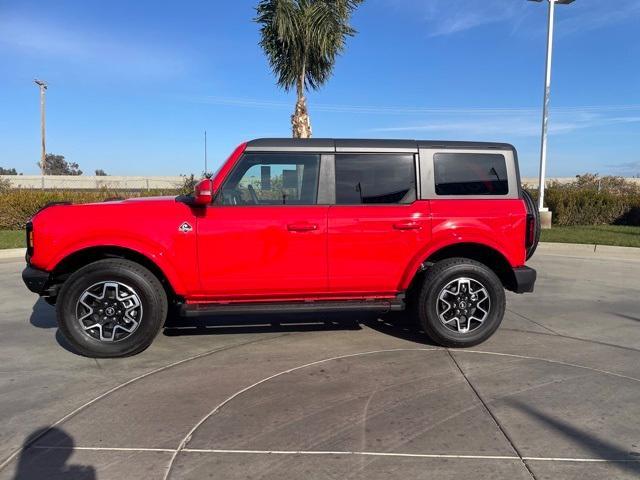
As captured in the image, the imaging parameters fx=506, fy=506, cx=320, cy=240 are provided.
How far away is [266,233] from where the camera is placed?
4656mm

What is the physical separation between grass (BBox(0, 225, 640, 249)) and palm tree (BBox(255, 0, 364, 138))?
806 cm

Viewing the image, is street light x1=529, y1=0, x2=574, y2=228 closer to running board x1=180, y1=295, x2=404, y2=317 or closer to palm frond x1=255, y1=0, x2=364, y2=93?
palm frond x1=255, y1=0, x2=364, y2=93

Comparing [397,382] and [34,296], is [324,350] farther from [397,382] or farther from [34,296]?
[34,296]

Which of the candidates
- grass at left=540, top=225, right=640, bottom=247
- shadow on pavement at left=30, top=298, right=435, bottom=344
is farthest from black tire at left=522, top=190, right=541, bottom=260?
grass at left=540, top=225, right=640, bottom=247

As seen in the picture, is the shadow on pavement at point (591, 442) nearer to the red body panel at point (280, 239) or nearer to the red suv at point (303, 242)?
the red suv at point (303, 242)

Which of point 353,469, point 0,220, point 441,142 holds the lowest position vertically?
point 353,469

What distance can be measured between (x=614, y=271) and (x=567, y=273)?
1.05 metres

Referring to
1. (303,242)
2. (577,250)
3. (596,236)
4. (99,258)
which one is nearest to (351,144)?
(303,242)

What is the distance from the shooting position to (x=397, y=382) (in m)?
4.10

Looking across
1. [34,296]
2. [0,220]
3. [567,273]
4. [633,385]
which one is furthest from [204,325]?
[0,220]

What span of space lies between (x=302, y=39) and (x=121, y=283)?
39.6 ft

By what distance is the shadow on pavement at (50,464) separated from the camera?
9.14 ft

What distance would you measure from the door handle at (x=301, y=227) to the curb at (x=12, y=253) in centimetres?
892

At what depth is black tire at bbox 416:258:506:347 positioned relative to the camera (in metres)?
4.84
